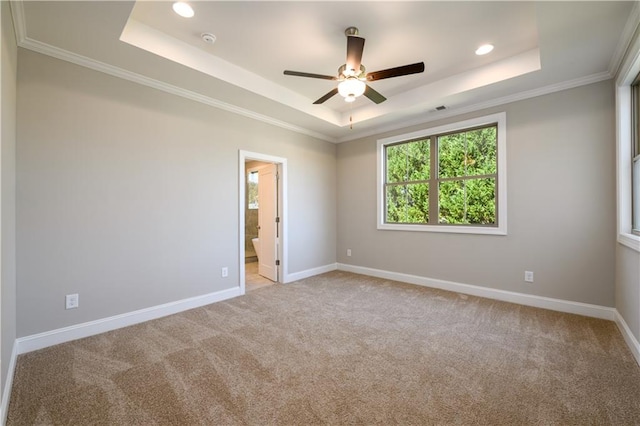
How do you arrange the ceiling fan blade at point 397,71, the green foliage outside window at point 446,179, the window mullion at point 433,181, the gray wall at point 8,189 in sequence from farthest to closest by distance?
the window mullion at point 433,181, the green foliage outside window at point 446,179, the ceiling fan blade at point 397,71, the gray wall at point 8,189

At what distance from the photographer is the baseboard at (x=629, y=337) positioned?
7.32 feet

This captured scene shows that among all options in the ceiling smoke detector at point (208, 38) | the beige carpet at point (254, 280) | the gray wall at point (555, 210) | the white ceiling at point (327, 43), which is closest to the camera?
the white ceiling at point (327, 43)

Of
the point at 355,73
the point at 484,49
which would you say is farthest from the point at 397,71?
the point at 484,49

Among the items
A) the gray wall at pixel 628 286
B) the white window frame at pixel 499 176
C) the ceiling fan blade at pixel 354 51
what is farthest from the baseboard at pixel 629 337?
the ceiling fan blade at pixel 354 51

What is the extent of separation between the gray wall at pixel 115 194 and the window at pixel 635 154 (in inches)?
171

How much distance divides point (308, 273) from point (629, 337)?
3.95 meters

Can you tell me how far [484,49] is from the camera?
9.71ft

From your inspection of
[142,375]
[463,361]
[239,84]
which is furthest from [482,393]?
[239,84]

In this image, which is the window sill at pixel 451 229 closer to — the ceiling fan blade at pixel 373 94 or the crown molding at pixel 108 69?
the ceiling fan blade at pixel 373 94

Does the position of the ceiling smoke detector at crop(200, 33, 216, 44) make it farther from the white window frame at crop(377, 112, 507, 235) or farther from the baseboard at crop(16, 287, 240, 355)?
the white window frame at crop(377, 112, 507, 235)

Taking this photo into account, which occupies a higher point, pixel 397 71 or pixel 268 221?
pixel 397 71

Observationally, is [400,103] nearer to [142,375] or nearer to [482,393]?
[482,393]

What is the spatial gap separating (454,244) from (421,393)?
2744 mm

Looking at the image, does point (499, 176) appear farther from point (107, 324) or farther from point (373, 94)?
point (107, 324)
